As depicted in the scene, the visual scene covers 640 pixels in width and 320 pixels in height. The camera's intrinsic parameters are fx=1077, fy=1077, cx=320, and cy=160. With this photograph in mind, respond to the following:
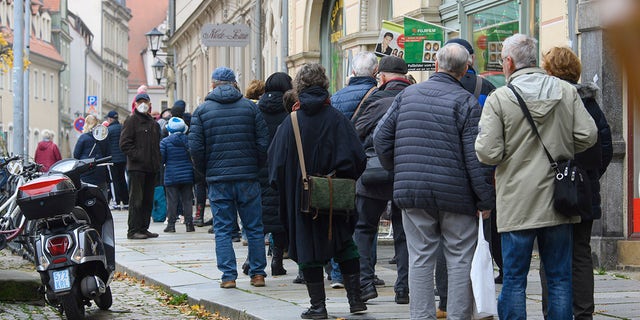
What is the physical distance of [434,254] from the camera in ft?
19.3

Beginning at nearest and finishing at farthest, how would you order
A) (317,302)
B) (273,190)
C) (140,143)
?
(317,302) < (273,190) < (140,143)

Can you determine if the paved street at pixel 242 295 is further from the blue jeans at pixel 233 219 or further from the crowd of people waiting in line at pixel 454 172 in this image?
the crowd of people waiting in line at pixel 454 172

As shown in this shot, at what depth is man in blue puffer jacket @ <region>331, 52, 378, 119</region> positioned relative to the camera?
833 centimetres

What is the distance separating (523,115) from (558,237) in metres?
0.62

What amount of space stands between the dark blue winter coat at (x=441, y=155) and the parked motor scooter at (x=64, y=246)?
253 cm

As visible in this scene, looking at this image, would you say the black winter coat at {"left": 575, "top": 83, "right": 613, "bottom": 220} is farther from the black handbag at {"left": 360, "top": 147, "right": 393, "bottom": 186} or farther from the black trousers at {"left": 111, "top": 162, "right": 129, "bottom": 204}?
the black trousers at {"left": 111, "top": 162, "right": 129, "bottom": 204}

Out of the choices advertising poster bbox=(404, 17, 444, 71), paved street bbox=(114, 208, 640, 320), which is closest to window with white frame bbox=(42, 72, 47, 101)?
paved street bbox=(114, 208, 640, 320)

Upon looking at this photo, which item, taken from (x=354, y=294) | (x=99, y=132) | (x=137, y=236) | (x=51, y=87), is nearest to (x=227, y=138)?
Answer: (x=354, y=294)

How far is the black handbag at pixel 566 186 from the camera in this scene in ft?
16.7

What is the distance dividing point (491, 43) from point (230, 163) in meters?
5.96

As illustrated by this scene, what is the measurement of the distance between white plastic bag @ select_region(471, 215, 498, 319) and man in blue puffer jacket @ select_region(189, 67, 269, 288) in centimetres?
340

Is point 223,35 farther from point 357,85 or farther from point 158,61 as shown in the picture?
point 158,61

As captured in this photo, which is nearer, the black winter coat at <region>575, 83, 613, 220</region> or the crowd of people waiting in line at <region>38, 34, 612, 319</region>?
the crowd of people waiting in line at <region>38, 34, 612, 319</region>

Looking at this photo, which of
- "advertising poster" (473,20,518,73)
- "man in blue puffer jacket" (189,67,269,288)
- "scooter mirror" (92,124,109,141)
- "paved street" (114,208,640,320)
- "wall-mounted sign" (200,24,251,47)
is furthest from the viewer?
"wall-mounted sign" (200,24,251,47)
